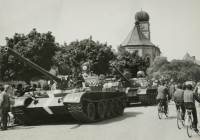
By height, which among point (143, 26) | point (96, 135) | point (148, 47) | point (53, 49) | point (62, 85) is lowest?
point (96, 135)

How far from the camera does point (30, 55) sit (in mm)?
36125

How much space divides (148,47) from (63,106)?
7628 centimetres

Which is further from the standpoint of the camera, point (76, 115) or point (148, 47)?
point (148, 47)

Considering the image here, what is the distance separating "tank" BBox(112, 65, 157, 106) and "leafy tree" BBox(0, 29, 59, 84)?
51.2ft

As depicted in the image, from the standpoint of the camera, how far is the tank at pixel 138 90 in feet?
68.3

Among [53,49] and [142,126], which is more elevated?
[53,49]

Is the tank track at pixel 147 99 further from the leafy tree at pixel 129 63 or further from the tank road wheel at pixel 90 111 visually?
the leafy tree at pixel 129 63

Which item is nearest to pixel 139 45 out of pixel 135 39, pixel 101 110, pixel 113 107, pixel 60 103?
pixel 135 39

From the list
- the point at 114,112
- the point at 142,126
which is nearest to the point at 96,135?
the point at 142,126

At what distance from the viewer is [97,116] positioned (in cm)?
1403

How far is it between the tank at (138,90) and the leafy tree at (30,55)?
15604mm

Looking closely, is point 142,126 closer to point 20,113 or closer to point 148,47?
point 20,113

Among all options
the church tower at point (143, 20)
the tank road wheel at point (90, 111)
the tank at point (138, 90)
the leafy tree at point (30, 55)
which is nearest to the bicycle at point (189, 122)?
the tank road wheel at point (90, 111)

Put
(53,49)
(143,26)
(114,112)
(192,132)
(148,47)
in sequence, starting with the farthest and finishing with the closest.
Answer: (143,26) → (148,47) → (53,49) → (114,112) → (192,132)
